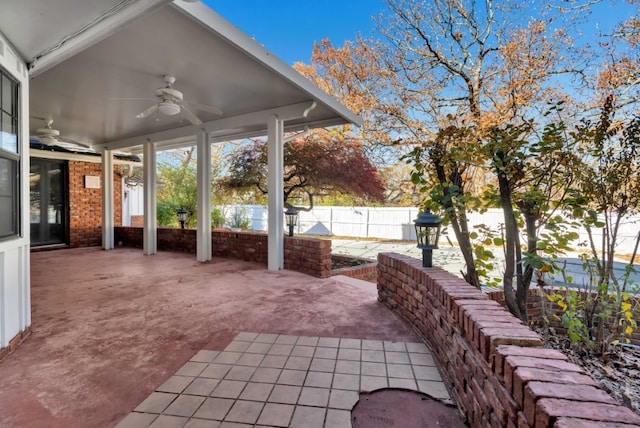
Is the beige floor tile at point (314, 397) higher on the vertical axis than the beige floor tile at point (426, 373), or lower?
lower

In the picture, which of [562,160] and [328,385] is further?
[562,160]

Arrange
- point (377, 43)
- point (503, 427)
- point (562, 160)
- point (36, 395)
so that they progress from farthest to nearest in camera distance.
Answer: point (377, 43) < point (562, 160) < point (36, 395) < point (503, 427)

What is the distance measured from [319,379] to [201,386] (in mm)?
706

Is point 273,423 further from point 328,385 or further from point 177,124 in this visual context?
point 177,124

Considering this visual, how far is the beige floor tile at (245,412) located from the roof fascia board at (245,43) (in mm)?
2813

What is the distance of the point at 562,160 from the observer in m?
2.34

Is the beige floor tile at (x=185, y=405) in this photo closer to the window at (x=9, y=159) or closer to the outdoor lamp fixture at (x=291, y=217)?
the window at (x=9, y=159)

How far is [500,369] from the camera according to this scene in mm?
1215

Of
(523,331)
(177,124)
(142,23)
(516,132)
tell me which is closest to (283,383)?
(523,331)

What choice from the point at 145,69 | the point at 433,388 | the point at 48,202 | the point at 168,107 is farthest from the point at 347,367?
the point at 48,202

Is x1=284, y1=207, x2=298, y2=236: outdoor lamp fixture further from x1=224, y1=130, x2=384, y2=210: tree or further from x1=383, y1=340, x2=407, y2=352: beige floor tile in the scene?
x1=383, y1=340, x2=407, y2=352: beige floor tile

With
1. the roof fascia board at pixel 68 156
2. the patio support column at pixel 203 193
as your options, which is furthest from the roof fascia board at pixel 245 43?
the roof fascia board at pixel 68 156

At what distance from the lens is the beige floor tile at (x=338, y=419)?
1579 millimetres

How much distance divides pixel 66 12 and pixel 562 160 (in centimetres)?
349
